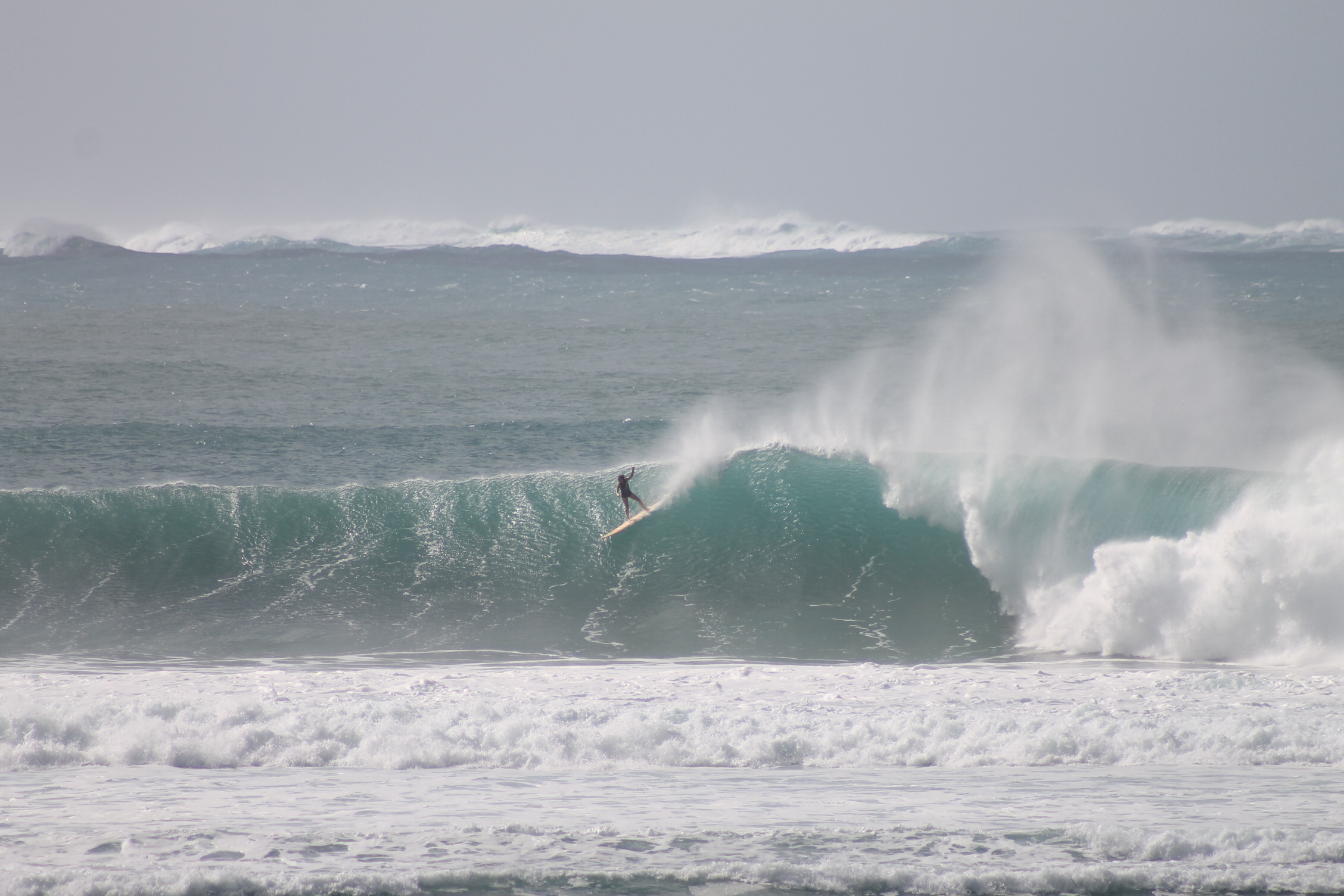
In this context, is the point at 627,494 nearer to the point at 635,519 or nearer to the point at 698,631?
the point at 635,519

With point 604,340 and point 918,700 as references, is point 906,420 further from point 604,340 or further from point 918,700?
point 604,340

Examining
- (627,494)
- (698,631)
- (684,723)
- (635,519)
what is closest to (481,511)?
(635,519)

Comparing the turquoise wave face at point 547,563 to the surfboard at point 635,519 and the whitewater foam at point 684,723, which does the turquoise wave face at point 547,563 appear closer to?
the surfboard at point 635,519

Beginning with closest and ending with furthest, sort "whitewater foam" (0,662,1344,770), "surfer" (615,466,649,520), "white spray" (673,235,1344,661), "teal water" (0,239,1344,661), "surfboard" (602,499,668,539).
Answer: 1. "whitewater foam" (0,662,1344,770)
2. "white spray" (673,235,1344,661)
3. "teal water" (0,239,1344,661)
4. "surfer" (615,466,649,520)
5. "surfboard" (602,499,668,539)

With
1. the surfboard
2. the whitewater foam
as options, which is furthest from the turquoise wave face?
the whitewater foam

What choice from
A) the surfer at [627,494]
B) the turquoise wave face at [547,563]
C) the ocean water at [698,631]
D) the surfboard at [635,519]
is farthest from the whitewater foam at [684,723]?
the surfboard at [635,519]

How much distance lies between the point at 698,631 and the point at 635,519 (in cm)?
269

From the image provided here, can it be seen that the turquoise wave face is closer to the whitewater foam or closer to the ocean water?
the ocean water

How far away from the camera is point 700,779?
6.46m

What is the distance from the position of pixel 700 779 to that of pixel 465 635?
447 centimetres

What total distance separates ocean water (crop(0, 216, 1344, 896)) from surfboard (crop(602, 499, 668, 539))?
11cm

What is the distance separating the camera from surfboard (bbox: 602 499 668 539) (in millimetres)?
12438

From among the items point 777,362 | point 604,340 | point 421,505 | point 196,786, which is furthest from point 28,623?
point 604,340

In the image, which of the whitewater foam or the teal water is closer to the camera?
the whitewater foam
